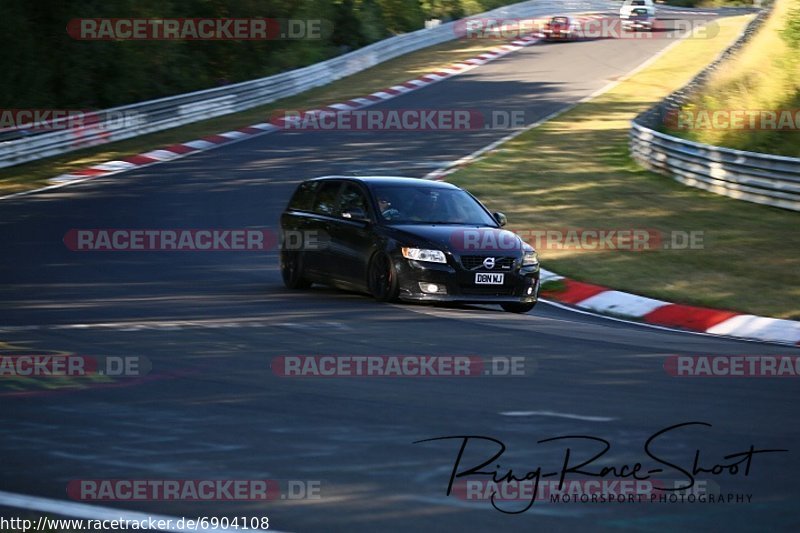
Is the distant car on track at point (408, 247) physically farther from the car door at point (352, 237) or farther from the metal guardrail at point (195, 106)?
the metal guardrail at point (195, 106)

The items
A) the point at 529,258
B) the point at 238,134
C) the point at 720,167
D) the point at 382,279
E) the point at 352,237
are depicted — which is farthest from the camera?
the point at 238,134

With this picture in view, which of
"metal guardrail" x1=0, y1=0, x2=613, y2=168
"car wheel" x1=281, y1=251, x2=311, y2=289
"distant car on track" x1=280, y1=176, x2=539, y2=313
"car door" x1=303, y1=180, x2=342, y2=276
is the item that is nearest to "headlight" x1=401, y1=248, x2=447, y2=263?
"distant car on track" x1=280, y1=176, x2=539, y2=313

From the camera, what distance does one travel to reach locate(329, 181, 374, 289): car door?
14305mm

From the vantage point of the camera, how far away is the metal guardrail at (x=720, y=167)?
2108 centimetres

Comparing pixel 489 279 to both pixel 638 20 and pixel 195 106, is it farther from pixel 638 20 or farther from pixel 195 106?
pixel 638 20

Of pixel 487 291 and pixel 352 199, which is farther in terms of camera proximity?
pixel 352 199

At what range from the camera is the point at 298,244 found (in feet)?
51.3

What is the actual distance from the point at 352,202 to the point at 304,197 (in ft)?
4.28

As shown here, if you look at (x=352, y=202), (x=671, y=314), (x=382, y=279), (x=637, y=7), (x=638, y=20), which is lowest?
(x=671, y=314)

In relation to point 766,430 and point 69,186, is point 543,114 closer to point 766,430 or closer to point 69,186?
point 69,186

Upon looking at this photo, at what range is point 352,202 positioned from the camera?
15008 millimetres

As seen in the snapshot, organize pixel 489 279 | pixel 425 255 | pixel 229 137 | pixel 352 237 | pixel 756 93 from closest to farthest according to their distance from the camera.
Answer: pixel 425 255 → pixel 489 279 → pixel 352 237 → pixel 756 93 → pixel 229 137

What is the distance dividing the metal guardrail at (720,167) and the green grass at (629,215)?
25cm

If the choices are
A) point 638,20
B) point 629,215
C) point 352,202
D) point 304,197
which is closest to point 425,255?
point 352,202
